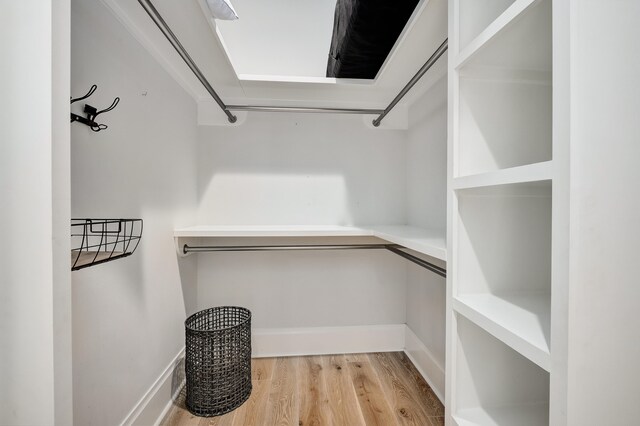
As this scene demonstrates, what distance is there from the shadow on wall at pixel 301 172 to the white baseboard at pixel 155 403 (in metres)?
0.87

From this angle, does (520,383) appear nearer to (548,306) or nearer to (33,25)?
(548,306)

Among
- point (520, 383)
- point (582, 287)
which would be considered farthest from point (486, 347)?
point (582, 287)

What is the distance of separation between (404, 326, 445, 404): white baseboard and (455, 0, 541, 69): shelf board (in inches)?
54.2

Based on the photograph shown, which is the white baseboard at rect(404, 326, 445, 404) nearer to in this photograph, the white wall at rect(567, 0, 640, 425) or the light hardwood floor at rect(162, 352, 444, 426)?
the light hardwood floor at rect(162, 352, 444, 426)

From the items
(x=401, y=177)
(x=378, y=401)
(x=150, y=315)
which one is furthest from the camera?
(x=401, y=177)

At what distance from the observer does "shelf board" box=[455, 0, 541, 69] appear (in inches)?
21.9

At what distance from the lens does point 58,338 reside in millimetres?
415

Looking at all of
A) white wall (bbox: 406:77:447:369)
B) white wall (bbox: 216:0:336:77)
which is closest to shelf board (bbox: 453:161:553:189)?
white wall (bbox: 406:77:447:369)

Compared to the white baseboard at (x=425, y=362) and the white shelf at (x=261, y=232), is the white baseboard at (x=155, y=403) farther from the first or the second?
the white baseboard at (x=425, y=362)

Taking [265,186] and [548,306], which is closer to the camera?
[548,306]

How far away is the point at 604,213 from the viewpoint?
1.51ft

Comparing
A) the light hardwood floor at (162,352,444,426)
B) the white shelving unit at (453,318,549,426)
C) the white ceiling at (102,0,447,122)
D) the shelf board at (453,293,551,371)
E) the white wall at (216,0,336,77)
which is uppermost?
the white wall at (216,0,336,77)

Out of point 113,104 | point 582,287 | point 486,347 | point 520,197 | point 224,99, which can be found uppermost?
point 224,99

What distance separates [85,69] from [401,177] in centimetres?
166
